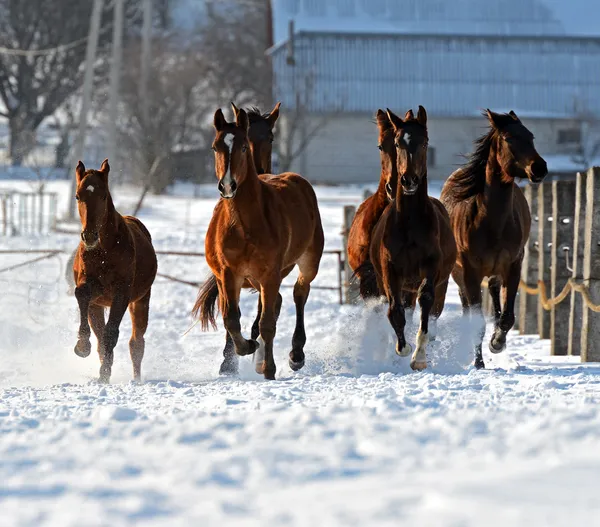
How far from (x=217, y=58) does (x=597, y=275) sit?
47007mm

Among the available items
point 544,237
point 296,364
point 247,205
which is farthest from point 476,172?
point 544,237

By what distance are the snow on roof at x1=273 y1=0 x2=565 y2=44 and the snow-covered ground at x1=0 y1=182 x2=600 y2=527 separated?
39.5 meters

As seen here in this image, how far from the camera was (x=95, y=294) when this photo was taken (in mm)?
9188

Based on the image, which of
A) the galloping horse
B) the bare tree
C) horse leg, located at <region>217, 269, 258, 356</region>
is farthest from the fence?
horse leg, located at <region>217, 269, 258, 356</region>

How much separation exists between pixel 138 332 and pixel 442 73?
128ft

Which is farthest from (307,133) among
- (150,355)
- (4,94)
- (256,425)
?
(256,425)

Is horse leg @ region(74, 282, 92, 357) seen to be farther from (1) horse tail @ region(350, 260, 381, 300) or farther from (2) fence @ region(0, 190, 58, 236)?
(2) fence @ region(0, 190, 58, 236)

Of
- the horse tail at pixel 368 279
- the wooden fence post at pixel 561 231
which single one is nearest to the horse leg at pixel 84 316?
the horse tail at pixel 368 279

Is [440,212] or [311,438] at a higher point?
[440,212]

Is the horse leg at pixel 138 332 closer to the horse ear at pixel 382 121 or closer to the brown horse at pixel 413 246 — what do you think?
the brown horse at pixel 413 246

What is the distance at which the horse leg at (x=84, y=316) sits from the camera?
9.06 meters

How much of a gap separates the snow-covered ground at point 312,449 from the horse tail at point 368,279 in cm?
92

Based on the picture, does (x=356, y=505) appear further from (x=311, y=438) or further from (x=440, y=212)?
(x=440, y=212)

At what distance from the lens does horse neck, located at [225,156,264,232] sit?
8.69 metres
